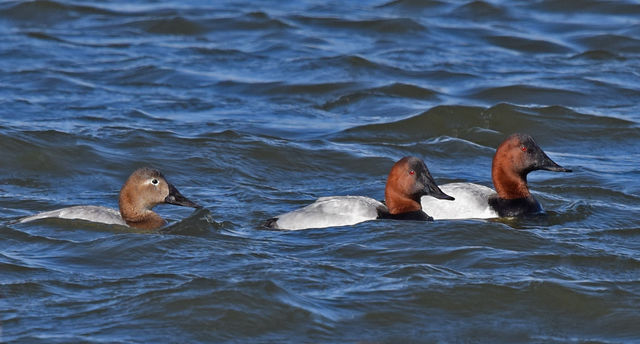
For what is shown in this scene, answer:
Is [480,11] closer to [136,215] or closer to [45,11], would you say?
[45,11]

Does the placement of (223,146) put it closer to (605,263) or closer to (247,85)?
(247,85)

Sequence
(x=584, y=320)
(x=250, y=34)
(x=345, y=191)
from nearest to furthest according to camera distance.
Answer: (x=584, y=320), (x=345, y=191), (x=250, y=34)

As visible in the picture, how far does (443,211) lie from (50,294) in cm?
388

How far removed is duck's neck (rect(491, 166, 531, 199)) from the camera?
10594mm

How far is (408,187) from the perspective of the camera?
9859 millimetres

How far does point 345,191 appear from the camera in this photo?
11406 millimetres

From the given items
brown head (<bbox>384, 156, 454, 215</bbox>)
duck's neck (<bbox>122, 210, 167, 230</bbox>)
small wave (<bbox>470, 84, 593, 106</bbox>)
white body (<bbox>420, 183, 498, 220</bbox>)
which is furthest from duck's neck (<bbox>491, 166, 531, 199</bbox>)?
small wave (<bbox>470, 84, 593, 106</bbox>)

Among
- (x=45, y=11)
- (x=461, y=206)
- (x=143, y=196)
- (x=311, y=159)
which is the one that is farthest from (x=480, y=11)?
(x=143, y=196)

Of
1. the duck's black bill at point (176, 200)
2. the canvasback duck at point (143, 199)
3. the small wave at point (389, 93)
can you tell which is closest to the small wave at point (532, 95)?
the small wave at point (389, 93)

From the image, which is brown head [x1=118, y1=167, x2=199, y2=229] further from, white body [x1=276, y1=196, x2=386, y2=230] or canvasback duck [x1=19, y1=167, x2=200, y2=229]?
white body [x1=276, y1=196, x2=386, y2=230]

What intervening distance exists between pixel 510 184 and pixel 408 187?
127 cm

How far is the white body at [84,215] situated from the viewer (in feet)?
30.9

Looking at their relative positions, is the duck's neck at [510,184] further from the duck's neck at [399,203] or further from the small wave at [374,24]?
the small wave at [374,24]

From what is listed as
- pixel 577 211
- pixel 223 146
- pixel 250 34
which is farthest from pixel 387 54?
pixel 577 211
